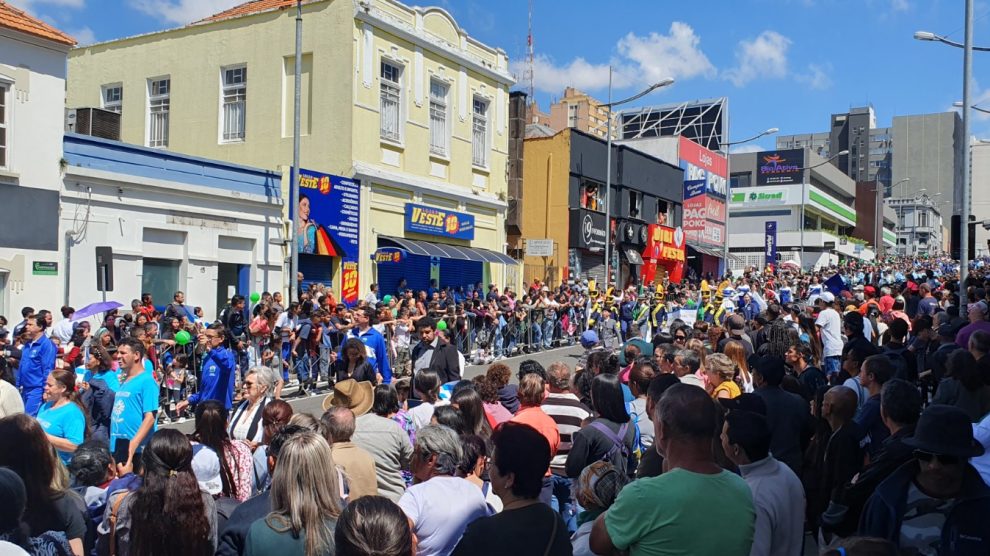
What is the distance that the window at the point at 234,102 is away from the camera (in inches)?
985

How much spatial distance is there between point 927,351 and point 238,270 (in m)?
16.1

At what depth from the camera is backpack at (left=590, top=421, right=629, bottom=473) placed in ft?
18.1

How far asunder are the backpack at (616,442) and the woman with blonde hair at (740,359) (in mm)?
2724

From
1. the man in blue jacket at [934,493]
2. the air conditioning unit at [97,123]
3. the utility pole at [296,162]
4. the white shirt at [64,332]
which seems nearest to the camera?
the man in blue jacket at [934,493]

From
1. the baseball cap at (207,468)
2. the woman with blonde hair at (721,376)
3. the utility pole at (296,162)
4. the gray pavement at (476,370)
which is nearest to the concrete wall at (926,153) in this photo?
the gray pavement at (476,370)

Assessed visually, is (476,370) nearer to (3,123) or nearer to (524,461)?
(3,123)

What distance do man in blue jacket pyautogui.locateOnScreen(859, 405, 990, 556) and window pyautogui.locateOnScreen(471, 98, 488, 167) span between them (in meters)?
25.7

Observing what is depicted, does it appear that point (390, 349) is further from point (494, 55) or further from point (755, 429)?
point (494, 55)

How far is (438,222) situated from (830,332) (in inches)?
618

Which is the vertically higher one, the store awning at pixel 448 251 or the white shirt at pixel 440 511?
the store awning at pixel 448 251

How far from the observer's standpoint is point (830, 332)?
12.9 metres

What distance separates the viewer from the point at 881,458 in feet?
14.0

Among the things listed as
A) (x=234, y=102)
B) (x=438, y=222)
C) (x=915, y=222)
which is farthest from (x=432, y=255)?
(x=915, y=222)

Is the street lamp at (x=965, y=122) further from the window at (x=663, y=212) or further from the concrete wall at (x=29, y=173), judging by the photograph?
the window at (x=663, y=212)
